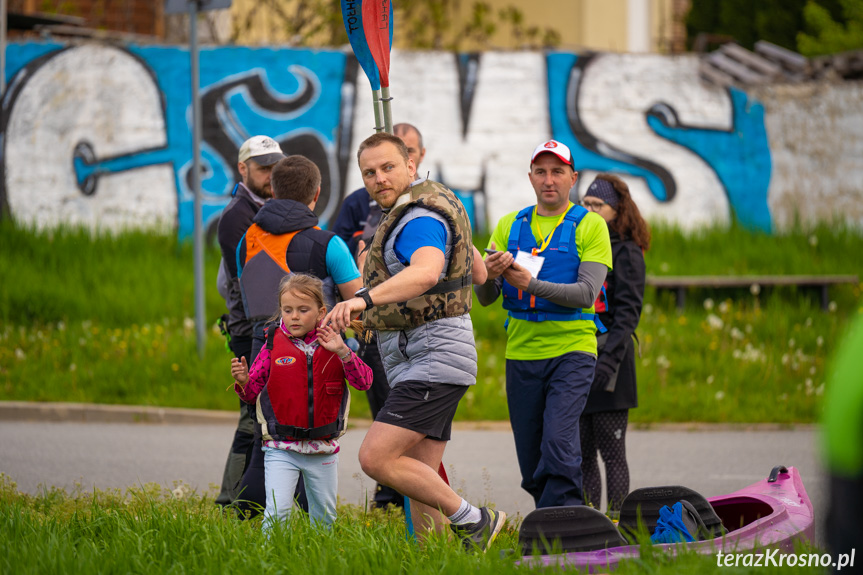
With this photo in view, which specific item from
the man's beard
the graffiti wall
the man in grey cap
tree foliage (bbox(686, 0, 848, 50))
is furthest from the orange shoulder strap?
tree foliage (bbox(686, 0, 848, 50))

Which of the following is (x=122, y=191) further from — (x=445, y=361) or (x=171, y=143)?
(x=445, y=361)

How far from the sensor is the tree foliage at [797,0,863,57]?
2800 centimetres

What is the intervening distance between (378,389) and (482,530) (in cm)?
159

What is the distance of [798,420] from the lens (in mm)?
9266

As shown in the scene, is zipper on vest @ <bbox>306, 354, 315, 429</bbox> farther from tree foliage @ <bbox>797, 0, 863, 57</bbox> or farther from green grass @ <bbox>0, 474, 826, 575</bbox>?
tree foliage @ <bbox>797, 0, 863, 57</bbox>

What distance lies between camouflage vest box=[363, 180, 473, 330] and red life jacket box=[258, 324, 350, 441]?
13.0 inches

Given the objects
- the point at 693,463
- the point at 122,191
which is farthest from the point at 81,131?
the point at 693,463

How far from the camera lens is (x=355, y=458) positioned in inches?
308

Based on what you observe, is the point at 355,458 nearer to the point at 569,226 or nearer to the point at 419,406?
the point at 569,226

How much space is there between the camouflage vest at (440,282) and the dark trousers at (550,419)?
921 millimetres

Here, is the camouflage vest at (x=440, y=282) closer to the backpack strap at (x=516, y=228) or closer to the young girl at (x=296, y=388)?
the young girl at (x=296, y=388)

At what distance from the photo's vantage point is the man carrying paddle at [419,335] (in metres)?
4.24

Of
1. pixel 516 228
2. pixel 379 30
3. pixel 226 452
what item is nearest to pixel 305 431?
pixel 516 228

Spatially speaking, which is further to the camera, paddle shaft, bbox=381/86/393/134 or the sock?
paddle shaft, bbox=381/86/393/134
